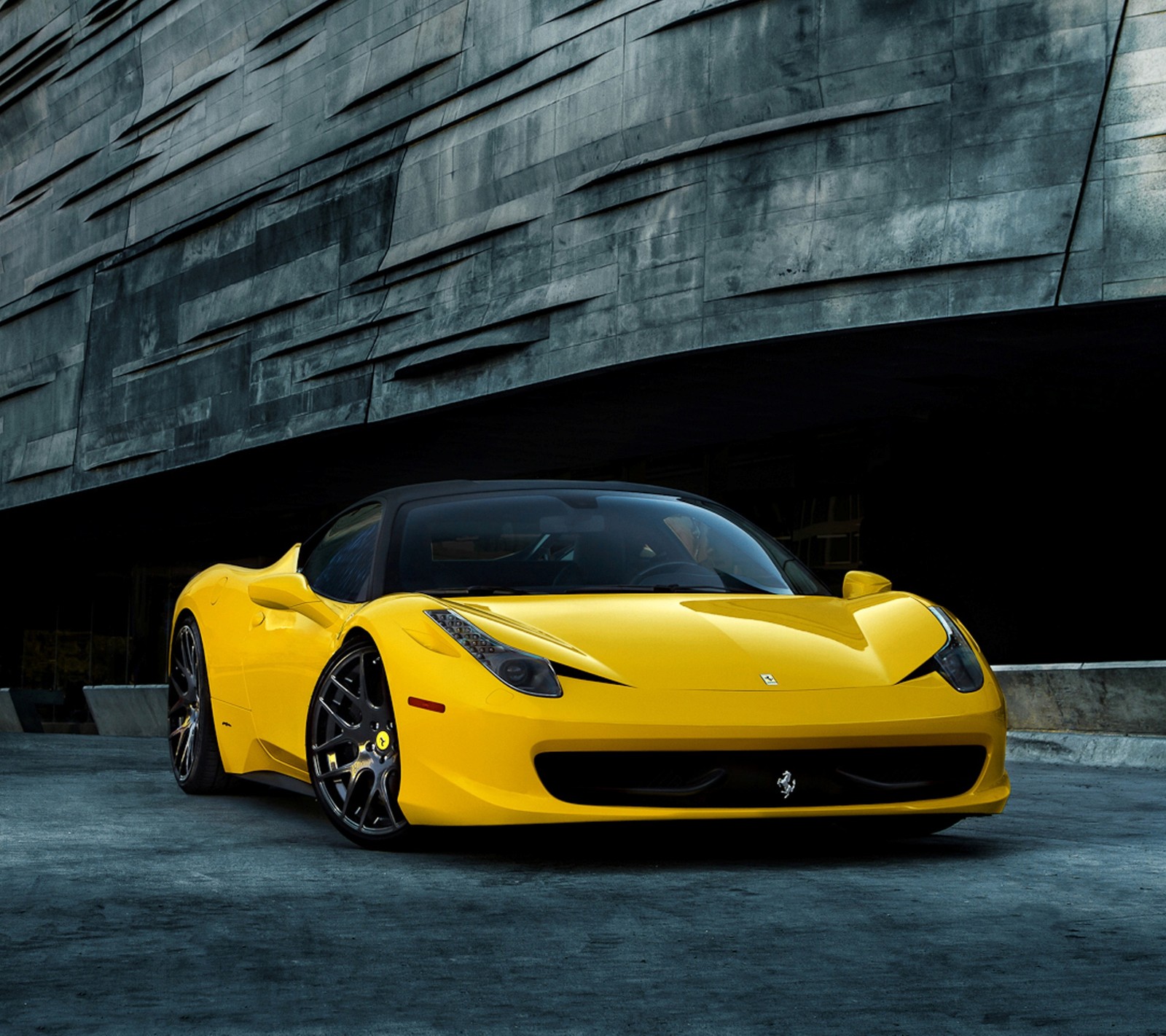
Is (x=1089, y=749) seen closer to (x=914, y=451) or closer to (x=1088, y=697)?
(x=1088, y=697)

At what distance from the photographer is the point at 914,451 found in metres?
23.9

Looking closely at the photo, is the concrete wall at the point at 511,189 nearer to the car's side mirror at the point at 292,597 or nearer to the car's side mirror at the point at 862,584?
the car's side mirror at the point at 862,584

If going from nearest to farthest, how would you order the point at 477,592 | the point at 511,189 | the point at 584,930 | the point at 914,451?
the point at 584,930, the point at 477,592, the point at 511,189, the point at 914,451

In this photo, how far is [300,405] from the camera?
24.8 meters

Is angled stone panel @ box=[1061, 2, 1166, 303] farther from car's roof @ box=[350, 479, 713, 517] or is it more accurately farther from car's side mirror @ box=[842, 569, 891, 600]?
car's side mirror @ box=[842, 569, 891, 600]

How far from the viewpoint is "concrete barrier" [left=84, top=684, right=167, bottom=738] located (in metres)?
14.8

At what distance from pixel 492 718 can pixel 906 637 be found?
1405mm

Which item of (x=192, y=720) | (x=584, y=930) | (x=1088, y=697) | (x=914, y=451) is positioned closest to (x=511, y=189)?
(x=914, y=451)

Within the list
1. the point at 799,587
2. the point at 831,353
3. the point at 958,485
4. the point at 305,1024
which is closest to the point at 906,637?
the point at 799,587

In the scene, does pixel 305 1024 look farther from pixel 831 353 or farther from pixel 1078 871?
pixel 831 353

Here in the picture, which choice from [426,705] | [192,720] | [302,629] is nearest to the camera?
[426,705]

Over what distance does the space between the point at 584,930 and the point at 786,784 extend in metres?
1.17

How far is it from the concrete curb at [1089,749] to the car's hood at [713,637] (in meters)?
4.70

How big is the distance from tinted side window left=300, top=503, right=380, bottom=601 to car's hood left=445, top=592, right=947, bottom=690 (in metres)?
0.75
